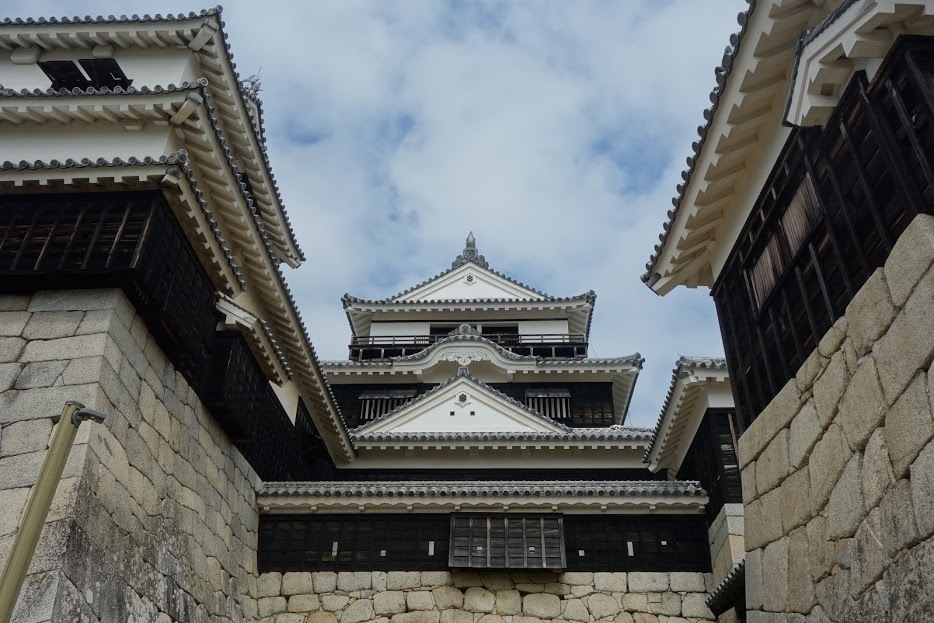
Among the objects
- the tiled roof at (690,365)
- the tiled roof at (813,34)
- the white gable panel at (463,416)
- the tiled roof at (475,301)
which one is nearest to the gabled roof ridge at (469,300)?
the tiled roof at (475,301)

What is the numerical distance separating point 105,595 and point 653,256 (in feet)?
22.6

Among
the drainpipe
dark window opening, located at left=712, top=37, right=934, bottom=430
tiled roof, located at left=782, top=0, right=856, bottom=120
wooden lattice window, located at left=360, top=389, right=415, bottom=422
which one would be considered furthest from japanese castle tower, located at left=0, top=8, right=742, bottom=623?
tiled roof, located at left=782, top=0, right=856, bottom=120

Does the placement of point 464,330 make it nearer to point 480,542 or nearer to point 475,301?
point 475,301

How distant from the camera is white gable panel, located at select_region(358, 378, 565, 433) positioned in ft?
59.5

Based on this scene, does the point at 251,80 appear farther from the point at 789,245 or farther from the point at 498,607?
the point at 789,245

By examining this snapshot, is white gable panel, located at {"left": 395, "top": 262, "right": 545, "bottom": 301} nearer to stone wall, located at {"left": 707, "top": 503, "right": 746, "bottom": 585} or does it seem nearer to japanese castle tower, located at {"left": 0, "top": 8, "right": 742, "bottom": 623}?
japanese castle tower, located at {"left": 0, "top": 8, "right": 742, "bottom": 623}

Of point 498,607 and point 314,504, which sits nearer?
point 498,607

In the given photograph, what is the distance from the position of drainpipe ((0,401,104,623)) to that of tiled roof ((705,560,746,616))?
710 centimetres

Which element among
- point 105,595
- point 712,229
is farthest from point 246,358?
point 712,229

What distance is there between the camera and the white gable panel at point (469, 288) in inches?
1035

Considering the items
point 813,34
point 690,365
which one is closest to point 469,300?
point 690,365

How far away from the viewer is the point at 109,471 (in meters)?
7.44

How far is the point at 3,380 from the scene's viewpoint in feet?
25.1

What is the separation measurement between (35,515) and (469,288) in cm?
2292
